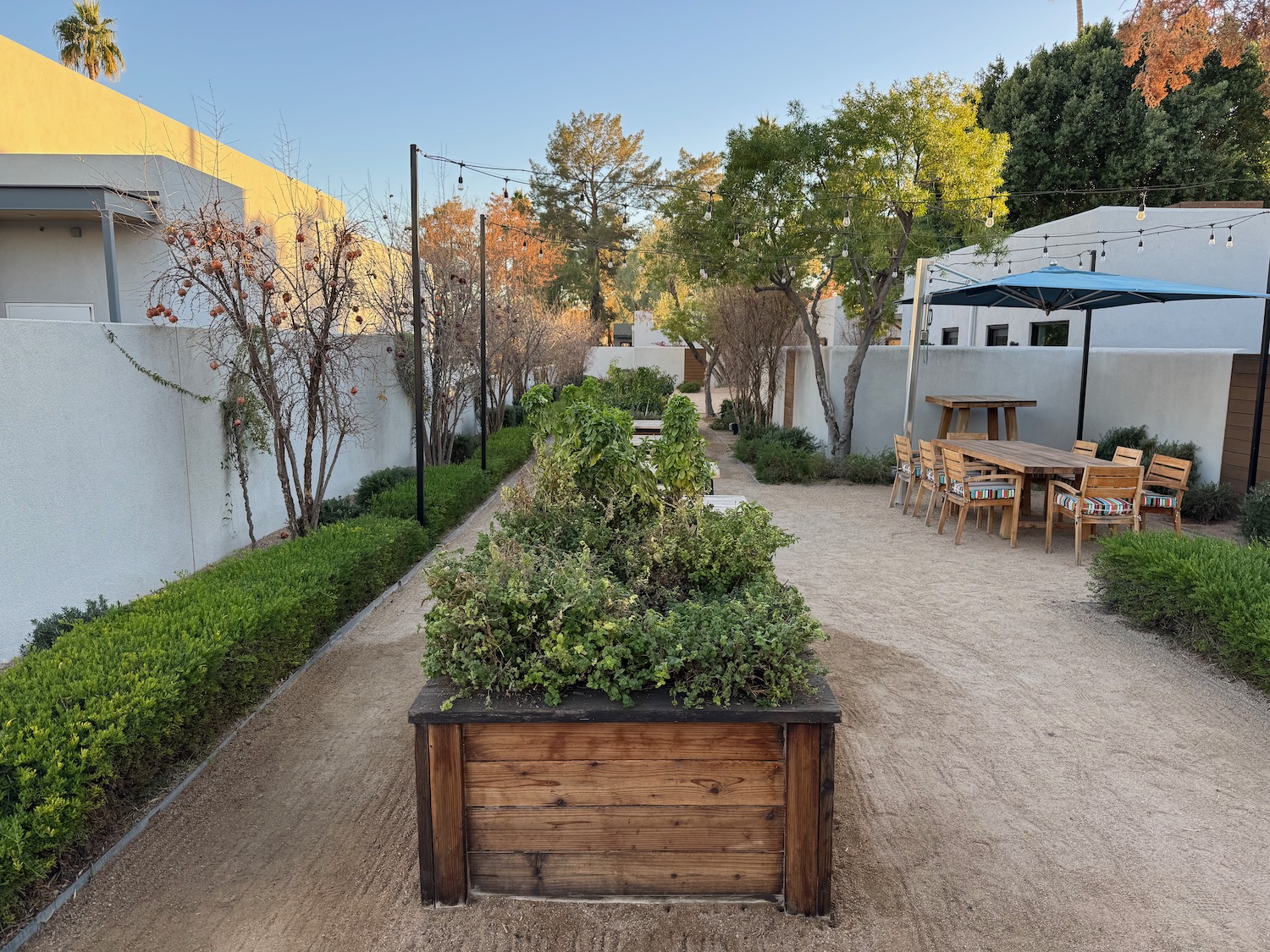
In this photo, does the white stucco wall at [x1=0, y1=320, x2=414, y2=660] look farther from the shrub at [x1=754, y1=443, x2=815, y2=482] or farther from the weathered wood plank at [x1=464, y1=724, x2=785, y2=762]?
the shrub at [x1=754, y1=443, x2=815, y2=482]

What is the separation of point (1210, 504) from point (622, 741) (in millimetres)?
8802

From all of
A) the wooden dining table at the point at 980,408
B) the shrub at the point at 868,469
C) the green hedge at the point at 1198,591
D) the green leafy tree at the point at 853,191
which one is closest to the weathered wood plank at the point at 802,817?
the green hedge at the point at 1198,591

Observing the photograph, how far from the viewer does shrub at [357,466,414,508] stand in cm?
862

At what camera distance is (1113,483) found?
7.10 m

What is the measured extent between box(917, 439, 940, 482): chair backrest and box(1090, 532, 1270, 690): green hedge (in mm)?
2747

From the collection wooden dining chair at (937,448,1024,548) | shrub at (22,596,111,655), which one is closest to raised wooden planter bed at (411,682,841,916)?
shrub at (22,596,111,655)

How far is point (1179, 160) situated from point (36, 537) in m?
24.1

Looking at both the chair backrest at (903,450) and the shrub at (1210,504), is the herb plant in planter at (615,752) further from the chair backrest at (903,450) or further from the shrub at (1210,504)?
the shrub at (1210,504)

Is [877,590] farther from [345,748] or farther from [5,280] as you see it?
[5,280]

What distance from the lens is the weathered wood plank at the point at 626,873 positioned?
8.29ft

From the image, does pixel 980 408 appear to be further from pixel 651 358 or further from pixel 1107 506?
pixel 651 358

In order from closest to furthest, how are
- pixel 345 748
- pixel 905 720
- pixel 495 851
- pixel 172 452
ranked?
pixel 495 851 → pixel 345 748 → pixel 905 720 → pixel 172 452

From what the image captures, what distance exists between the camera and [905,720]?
4012 mm

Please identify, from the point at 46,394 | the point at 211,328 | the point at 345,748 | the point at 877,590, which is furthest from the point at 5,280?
the point at 877,590
